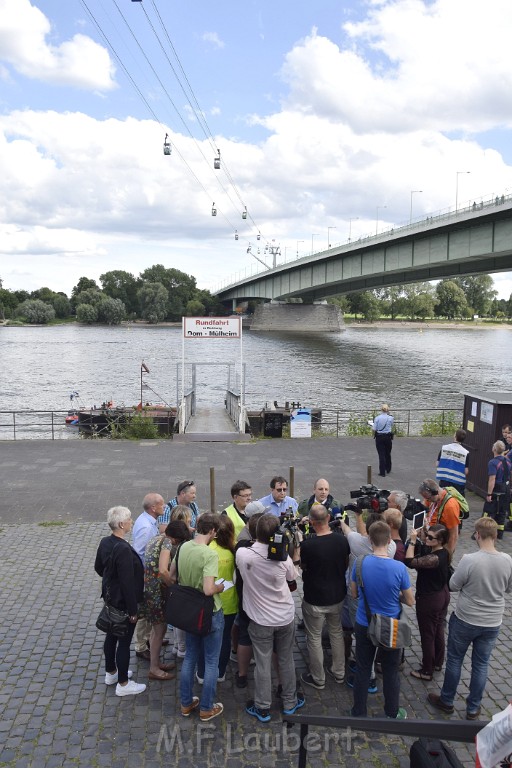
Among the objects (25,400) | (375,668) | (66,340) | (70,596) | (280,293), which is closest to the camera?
(375,668)

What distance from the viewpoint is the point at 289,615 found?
4.86 meters

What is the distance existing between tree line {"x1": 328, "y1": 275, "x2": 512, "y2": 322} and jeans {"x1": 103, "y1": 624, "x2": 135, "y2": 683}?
12686 cm

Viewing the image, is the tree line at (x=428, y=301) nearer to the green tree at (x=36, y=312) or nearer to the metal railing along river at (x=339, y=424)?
the green tree at (x=36, y=312)

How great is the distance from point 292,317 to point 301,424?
260 feet

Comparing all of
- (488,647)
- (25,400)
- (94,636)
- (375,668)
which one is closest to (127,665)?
(94,636)

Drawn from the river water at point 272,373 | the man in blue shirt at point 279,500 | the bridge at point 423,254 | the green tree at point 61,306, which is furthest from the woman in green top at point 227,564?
the green tree at point 61,306

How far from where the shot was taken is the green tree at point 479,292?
14838 centimetres

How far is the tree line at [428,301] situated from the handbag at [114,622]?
417ft

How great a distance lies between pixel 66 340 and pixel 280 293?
3102 centimetres

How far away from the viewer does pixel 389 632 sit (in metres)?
4.58

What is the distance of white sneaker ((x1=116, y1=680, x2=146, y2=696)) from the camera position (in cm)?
516

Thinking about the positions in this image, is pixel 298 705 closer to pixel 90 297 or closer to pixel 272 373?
pixel 272 373

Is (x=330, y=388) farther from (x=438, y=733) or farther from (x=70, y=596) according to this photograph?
(x=438, y=733)

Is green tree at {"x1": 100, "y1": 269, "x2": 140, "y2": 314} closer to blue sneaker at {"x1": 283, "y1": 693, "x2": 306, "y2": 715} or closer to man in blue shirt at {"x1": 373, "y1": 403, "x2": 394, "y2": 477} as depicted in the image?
man in blue shirt at {"x1": 373, "y1": 403, "x2": 394, "y2": 477}
